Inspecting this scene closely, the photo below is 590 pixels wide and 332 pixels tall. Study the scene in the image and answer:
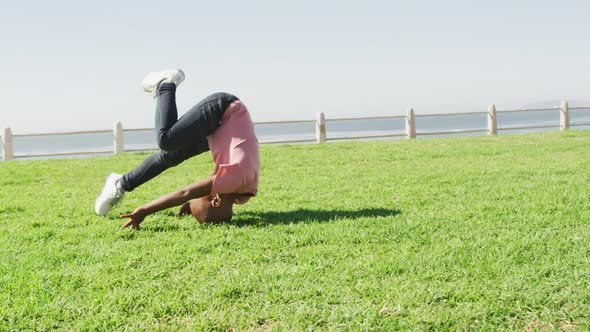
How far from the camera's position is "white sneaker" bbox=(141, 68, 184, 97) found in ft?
15.9

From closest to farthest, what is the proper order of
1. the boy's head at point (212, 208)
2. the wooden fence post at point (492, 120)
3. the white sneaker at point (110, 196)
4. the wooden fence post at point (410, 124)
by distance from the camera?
the boy's head at point (212, 208), the white sneaker at point (110, 196), the wooden fence post at point (410, 124), the wooden fence post at point (492, 120)

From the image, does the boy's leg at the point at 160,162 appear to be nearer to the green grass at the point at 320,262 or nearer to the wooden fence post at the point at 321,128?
the green grass at the point at 320,262

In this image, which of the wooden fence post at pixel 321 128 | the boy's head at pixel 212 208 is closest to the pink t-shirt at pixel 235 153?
the boy's head at pixel 212 208

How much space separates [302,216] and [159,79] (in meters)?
1.84

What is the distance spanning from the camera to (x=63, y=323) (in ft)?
8.79

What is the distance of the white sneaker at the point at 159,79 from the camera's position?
4.83 m

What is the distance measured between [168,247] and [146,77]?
5.87ft

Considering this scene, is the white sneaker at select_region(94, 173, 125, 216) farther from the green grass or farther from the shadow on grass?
the shadow on grass

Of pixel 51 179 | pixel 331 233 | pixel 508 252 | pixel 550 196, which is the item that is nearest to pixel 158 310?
pixel 331 233

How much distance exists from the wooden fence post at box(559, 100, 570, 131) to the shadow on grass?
20.9 m

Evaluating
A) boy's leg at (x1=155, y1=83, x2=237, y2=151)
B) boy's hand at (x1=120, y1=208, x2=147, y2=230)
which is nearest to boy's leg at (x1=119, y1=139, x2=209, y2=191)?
boy's leg at (x1=155, y1=83, x2=237, y2=151)

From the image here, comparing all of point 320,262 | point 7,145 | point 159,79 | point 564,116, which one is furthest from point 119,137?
point 564,116

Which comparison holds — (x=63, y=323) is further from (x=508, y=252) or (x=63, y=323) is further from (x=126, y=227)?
(x=508, y=252)

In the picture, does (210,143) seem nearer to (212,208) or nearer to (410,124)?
(212,208)
